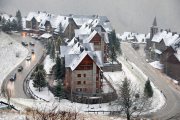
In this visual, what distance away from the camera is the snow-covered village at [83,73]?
186ft

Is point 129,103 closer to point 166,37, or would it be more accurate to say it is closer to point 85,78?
point 85,78

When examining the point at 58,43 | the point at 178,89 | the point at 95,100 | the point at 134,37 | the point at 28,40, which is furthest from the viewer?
the point at 134,37

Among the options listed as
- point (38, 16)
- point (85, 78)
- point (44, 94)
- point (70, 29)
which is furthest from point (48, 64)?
point (38, 16)

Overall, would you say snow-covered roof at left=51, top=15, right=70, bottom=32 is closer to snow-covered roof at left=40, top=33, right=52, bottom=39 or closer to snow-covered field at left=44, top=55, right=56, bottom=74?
snow-covered roof at left=40, top=33, right=52, bottom=39

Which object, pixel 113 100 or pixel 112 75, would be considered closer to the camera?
pixel 113 100

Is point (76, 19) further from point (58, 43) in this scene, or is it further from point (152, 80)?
point (152, 80)

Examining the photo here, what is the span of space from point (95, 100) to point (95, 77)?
4.77 m

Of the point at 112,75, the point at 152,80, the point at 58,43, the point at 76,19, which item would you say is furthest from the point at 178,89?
the point at 76,19

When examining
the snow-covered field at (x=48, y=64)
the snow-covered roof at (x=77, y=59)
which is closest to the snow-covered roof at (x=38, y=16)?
the snow-covered field at (x=48, y=64)

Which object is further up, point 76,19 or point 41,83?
point 76,19

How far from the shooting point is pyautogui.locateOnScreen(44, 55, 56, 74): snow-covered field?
81219mm

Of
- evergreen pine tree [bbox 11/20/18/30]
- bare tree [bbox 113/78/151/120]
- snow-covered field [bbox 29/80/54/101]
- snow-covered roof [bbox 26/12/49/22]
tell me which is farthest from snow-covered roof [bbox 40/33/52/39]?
bare tree [bbox 113/78/151/120]

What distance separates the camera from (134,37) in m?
150

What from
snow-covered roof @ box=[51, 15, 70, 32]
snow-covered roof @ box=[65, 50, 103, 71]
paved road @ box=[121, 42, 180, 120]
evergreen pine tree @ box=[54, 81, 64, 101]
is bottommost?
paved road @ box=[121, 42, 180, 120]
